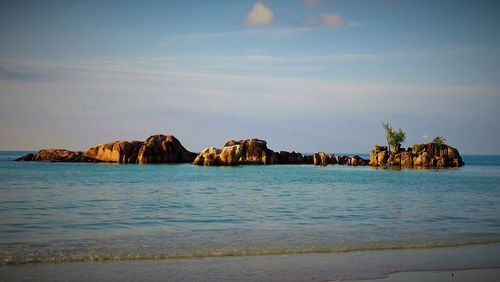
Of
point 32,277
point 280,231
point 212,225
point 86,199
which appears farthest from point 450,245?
point 86,199

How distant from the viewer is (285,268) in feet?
49.8

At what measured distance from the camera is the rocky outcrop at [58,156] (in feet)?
414

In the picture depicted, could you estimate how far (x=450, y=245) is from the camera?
1931 cm

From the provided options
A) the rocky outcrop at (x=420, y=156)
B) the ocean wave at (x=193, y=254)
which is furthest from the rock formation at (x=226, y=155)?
the ocean wave at (x=193, y=254)

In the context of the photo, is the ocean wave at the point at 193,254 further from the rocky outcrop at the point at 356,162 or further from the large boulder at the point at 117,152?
the rocky outcrop at the point at 356,162

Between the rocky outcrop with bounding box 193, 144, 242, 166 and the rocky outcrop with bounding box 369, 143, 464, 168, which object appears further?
the rocky outcrop with bounding box 193, 144, 242, 166

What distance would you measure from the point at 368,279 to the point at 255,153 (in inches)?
4608

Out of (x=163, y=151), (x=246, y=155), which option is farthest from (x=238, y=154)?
(x=163, y=151)

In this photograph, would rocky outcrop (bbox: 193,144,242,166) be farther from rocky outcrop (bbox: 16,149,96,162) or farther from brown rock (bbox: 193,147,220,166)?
rocky outcrop (bbox: 16,149,96,162)

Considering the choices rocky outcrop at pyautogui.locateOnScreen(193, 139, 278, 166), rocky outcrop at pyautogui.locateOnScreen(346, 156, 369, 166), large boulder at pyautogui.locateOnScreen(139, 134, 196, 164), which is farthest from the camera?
rocky outcrop at pyautogui.locateOnScreen(346, 156, 369, 166)

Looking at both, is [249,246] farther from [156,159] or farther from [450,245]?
[156,159]

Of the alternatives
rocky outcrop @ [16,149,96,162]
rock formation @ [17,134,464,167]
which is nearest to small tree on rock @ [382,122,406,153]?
rock formation @ [17,134,464,167]

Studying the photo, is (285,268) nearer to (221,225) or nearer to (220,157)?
(221,225)

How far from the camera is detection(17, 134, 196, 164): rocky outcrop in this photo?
122 metres
